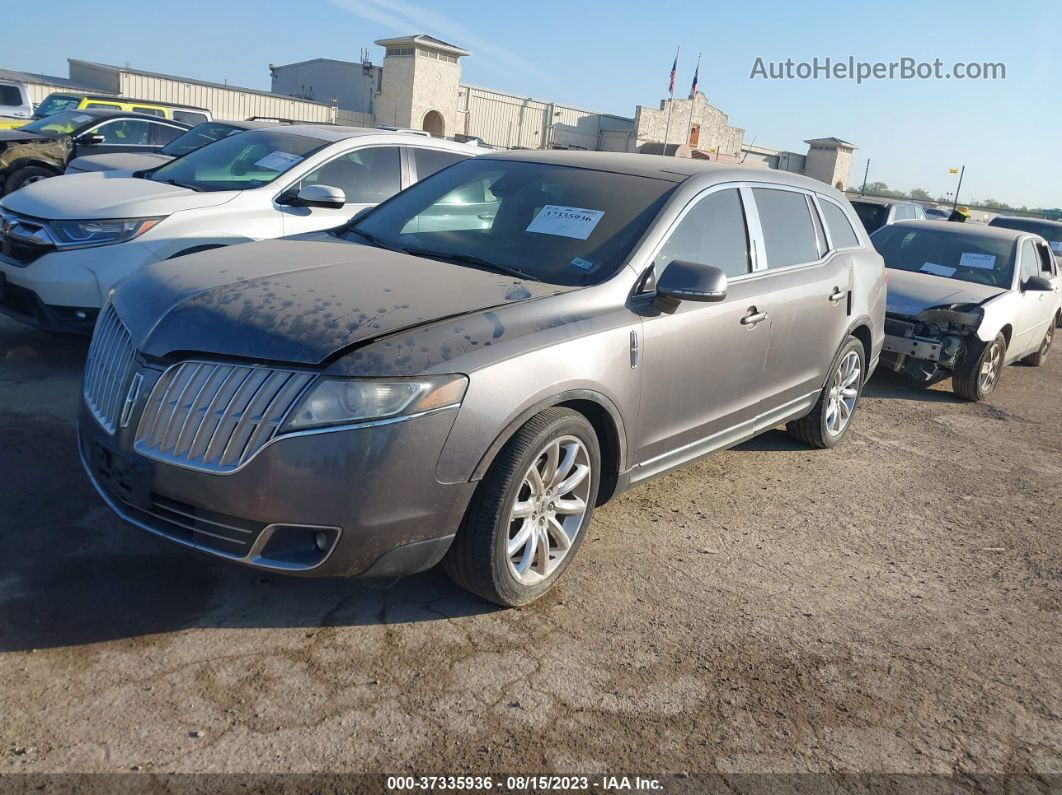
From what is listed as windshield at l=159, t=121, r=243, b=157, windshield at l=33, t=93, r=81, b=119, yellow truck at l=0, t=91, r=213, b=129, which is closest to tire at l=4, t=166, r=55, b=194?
windshield at l=159, t=121, r=243, b=157

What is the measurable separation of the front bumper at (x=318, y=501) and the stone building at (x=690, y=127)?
45.1m

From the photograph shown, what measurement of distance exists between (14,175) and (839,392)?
36.2ft

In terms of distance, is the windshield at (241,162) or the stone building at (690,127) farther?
the stone building at (690,127)

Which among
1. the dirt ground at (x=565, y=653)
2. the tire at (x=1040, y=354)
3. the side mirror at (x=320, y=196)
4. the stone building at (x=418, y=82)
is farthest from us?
the stone building at (x=418, y=82)

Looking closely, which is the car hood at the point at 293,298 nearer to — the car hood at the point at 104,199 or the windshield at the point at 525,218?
the windshield at the point at 525,218

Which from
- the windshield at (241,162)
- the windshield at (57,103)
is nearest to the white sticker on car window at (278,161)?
the windshield at (241,162)

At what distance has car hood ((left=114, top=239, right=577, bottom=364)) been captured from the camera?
2994 millimetres

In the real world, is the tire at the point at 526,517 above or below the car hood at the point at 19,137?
below

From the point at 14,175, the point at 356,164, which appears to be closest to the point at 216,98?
the point at 14,175

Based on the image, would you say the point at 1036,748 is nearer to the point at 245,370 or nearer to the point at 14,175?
the point at 245,370

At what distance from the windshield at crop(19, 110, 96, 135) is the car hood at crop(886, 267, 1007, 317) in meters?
12.0

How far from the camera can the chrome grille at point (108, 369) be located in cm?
318

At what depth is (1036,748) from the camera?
301cm

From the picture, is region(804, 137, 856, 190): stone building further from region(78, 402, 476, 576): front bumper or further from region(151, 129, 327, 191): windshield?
region(78, 402, 476, 576): front bumper
